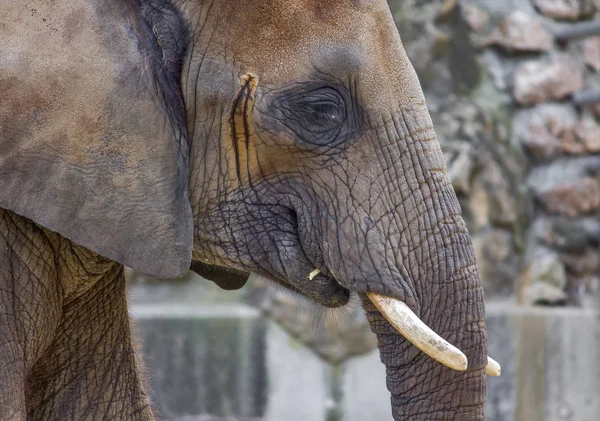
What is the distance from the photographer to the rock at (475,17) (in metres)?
6.04

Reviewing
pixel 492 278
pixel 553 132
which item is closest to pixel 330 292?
pixel 492 278

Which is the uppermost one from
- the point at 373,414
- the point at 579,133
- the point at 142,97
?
the point at 579,133

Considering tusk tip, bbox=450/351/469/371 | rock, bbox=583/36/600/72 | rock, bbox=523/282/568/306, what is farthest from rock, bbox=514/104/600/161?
tusk tip, bbox=450/351/469/371

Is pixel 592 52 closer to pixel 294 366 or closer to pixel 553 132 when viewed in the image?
pixel 553 132

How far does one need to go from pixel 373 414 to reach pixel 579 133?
5.43 ft

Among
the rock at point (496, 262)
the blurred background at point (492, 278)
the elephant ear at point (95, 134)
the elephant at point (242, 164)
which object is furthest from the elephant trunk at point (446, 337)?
the rock at point (496, 262)

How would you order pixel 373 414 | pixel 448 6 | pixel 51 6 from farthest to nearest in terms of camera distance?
1. pixel 448 6
2. pixel 373 414
3. pixel 51 6

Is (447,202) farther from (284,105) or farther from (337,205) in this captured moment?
(284,105)

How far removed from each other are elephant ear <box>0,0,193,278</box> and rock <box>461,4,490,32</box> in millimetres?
3378

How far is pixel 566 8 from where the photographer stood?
19.9 feet

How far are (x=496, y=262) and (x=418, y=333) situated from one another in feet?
10.3

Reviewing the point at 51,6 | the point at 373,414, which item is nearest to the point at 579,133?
the point at 373,414

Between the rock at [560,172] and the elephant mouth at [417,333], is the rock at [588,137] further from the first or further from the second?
the elephant mouth at [417,333]

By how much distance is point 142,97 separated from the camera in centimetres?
285
